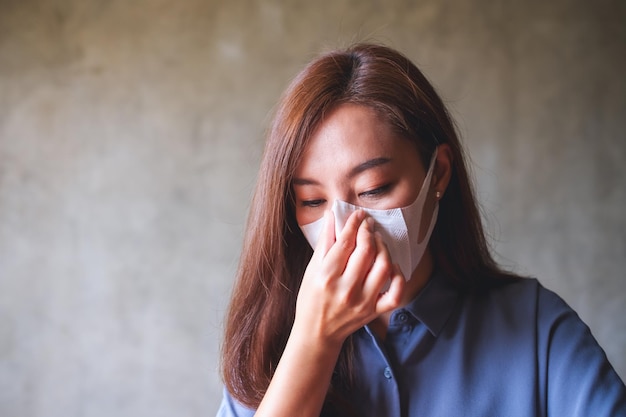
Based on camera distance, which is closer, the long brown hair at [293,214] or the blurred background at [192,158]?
the long brown hair at [293,214]

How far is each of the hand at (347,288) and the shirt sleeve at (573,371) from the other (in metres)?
0.31

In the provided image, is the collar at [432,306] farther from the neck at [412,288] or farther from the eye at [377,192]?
the eye at [377,192]

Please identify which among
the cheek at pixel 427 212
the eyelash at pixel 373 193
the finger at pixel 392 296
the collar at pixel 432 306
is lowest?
the collar at pixel 432 306

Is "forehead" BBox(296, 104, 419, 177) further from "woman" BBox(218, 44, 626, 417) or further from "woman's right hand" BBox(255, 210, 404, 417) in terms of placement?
"woman's right hand" BBox(255, 210, 404, 417)

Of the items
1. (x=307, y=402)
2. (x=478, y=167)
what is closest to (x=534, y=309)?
(x=307, y=402)

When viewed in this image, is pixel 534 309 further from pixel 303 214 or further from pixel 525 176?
pixel 525 176

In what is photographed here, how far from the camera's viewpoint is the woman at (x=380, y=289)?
840 millimetres

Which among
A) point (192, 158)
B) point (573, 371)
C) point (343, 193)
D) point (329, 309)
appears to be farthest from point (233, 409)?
point (192, 158)

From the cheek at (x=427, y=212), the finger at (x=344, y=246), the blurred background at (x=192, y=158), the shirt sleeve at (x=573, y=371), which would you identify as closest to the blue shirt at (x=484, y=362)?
the shirt sleeve at (x=573, y=371)

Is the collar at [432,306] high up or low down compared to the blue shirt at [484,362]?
up

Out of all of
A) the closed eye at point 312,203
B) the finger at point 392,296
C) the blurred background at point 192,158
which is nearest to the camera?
the finger at point 392,296

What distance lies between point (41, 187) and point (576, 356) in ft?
6.80

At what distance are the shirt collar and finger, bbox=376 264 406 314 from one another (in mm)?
170

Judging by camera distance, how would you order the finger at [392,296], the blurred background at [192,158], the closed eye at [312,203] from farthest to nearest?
the blurred background at [192,158], the closed eye at [312,203], the finger at [392,296]
